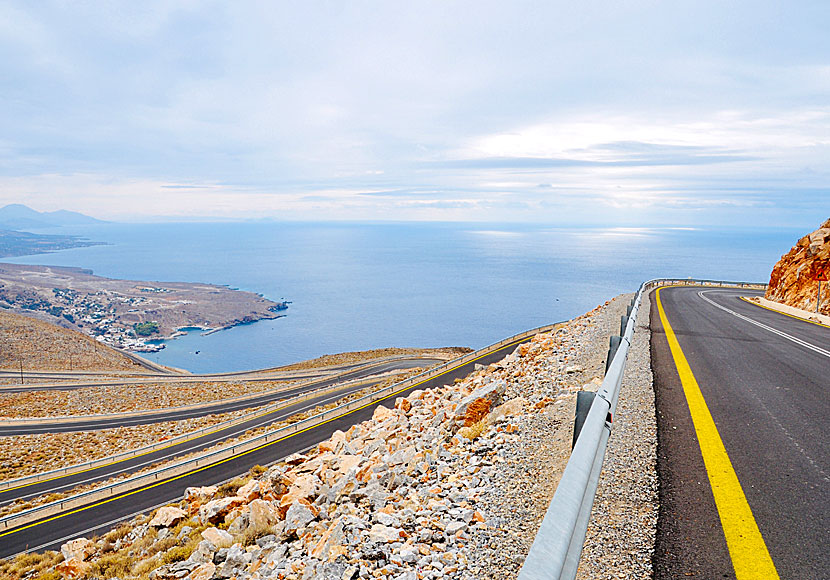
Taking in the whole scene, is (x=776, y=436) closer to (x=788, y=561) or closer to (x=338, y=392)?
(x=788, y=561)

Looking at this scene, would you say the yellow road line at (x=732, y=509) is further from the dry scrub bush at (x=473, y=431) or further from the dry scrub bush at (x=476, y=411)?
the dry scrub bush at (x=476, y=411)

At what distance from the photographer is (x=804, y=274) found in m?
25.6

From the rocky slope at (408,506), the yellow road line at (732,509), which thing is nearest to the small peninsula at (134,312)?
the rocky slope at (408,506)

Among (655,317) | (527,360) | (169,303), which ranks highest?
(655,317)

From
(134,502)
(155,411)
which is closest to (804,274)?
(134,502)

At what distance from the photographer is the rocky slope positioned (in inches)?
143

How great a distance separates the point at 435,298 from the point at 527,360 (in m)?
158

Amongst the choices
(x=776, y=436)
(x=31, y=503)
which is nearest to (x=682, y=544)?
(x=776, y=436)

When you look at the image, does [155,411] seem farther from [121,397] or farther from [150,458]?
[150,458]

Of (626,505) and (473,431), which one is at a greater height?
(626,505)

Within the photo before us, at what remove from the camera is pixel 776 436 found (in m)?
4.82

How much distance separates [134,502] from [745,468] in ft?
69.1

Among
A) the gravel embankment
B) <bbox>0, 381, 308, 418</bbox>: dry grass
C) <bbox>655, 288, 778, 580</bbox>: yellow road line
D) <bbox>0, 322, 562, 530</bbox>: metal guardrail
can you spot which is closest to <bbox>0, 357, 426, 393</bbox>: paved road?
<bbox>0, 381, 308, 418</bbox>: dry grass

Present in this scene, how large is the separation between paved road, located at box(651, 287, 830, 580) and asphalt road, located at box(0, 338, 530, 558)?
57.9 feet
